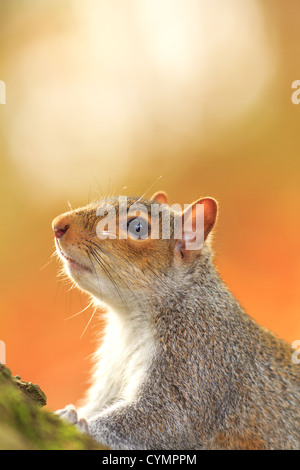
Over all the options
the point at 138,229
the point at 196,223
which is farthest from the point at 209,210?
the point at 138,229

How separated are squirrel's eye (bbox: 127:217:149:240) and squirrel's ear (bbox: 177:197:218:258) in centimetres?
16

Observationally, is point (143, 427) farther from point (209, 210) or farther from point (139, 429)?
point (209, 210)

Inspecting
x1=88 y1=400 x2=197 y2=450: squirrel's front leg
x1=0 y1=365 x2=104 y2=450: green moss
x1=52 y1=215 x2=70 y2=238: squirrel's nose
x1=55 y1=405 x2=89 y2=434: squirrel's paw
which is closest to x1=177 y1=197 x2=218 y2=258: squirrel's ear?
x1=52 y1=215 x2=70 y2=238: squirrel's nose

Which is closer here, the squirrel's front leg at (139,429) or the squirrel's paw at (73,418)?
the squirrel's paw at (73,418)

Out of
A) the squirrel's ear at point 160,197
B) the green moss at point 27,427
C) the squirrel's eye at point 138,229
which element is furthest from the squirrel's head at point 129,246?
the green moss at point 27,427

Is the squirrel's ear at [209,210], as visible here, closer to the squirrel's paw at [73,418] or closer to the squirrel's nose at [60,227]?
the squirrel's nose at [60,227]

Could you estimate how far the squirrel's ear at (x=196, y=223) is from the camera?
2094 mm

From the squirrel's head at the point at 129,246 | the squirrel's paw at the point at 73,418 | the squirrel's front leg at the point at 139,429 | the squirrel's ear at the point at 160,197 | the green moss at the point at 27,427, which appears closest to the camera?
the green moss at the point at 27,427

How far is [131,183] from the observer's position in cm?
462

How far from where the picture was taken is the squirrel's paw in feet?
5.33

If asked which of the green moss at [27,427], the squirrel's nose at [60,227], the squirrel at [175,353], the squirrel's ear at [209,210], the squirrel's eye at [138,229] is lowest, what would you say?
the green moss at [27,427]

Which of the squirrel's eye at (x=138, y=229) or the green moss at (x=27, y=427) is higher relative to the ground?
the squirrel's eye at (x=138, y=229)

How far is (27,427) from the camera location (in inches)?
48.9
